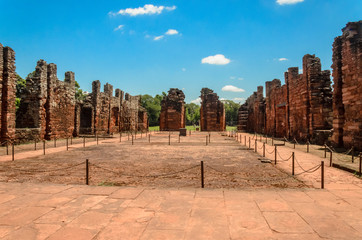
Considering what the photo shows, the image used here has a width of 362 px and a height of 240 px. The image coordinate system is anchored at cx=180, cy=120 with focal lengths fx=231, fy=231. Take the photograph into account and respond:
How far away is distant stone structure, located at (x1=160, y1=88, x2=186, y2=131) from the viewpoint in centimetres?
3266

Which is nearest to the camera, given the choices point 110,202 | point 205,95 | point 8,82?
point 110,202

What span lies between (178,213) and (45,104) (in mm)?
17472

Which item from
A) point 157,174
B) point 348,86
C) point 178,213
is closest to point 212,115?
point 348,86

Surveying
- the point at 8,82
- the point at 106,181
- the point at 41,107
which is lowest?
the point at 106,181

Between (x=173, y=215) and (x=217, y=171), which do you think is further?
(x=217, y=171)

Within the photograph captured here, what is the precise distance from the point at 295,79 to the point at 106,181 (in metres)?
18.3

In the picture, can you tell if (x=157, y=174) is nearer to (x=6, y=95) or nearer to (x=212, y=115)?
(x=6, y=95)

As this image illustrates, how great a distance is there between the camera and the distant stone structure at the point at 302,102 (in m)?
16.5

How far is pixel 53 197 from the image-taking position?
15.1ft

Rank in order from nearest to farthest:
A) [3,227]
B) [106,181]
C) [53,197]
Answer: [3,227]
[53,197]
[106,181]

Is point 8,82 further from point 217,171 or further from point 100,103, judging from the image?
point 217,171

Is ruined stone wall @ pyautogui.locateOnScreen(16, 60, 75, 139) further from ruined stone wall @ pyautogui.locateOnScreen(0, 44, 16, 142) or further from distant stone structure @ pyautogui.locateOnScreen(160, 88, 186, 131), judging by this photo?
distant stone structure @ pyautogui.locateOnScreen(160, 88, 186, 131)

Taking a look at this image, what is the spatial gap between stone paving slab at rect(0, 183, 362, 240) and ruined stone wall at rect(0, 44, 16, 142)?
11446 millimetres

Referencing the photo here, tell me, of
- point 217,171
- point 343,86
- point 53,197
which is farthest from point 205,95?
point 53,197
